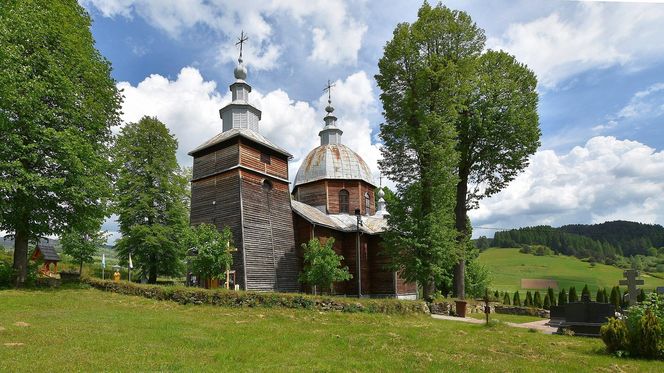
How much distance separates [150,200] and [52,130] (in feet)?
46.3

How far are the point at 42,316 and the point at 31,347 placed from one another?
15.8 feet

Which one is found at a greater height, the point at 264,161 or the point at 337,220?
the point at 264,161

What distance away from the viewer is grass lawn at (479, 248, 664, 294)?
195 feet

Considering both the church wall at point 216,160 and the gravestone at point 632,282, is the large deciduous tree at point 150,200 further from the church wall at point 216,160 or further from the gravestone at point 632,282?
the gravestone at point 632,282

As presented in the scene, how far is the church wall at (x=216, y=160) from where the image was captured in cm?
2438

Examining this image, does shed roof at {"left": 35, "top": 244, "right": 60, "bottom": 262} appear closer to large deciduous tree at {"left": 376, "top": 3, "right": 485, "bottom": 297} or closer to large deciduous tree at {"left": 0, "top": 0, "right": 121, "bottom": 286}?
large deciduous tree at {"left": 0, "top": 0, "right": 121, "bottom": 286}

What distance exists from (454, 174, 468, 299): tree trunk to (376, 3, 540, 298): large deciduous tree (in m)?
0.06

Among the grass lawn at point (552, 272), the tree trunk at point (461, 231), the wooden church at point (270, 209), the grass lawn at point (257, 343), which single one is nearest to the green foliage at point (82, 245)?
the wooden church at point (270, 209)

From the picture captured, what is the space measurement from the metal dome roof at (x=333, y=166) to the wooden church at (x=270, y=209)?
0.35ft

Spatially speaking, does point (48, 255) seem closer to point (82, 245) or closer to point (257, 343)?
point (82, 245)

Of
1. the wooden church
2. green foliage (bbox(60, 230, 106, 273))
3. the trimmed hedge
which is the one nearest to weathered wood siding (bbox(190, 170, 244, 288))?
the wooden church

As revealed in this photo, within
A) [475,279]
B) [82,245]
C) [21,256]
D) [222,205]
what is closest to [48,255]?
[82,245]

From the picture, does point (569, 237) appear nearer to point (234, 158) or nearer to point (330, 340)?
point (234, 158)

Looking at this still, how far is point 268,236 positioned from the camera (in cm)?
2462
